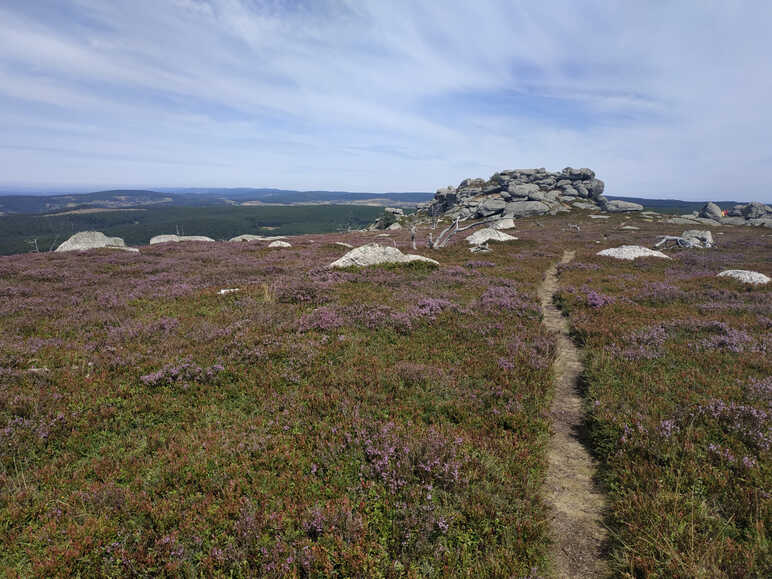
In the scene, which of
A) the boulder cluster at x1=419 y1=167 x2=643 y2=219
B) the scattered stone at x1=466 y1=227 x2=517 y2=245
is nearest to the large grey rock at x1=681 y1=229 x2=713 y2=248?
the scattered stone at x1=466 y1=227 x2=517 y2=245

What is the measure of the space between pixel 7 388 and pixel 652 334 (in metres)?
16.3

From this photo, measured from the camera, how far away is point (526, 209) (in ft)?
246

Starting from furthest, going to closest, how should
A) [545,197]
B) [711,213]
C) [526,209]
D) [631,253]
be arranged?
[545,197] → [711,213] → [526,209] → [631,253]

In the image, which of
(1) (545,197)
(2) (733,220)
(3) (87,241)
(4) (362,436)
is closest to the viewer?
(4) (362,436)

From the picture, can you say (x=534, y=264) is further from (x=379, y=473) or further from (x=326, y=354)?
(x=379, y=473)

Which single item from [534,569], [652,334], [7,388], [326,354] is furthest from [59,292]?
[652,334]

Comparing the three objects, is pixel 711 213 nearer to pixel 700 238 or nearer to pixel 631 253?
pixel 700 238

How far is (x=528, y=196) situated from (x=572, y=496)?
3552 inches

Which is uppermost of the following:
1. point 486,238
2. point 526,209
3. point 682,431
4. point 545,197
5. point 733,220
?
point 545,197

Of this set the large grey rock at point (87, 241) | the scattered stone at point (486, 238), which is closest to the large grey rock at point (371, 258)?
the scattered stone at point (486, 238)

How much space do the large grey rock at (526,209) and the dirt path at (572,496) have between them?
238ft

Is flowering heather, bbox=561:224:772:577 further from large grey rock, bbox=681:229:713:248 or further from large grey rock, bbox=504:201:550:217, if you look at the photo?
large grey rock, bbox=504:201:550:217

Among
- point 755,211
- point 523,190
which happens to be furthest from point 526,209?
point 755,211

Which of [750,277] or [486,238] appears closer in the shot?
[750,277]
